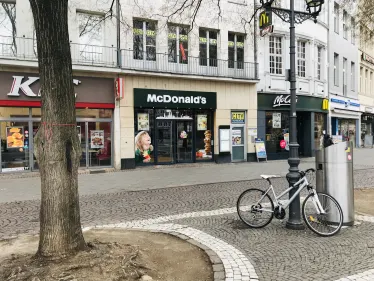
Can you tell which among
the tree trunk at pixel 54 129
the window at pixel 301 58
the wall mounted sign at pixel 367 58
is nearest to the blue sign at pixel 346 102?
the window at pixel 301 58

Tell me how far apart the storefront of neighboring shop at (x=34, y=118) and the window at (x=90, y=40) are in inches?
39.1

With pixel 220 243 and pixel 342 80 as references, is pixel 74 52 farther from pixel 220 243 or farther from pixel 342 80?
pixel 342 80

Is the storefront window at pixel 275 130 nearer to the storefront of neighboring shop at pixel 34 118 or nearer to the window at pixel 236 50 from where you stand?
the window at pixel 236 50

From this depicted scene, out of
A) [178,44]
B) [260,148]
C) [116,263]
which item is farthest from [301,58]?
[116,263]

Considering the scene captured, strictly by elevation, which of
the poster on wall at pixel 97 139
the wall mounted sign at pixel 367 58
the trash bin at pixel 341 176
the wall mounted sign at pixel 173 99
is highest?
the wall mounted sign at pixel 367 58

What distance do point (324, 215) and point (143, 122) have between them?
11767mm

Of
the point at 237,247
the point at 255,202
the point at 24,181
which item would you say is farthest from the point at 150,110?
the point at 237,247

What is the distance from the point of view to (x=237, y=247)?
5141mm

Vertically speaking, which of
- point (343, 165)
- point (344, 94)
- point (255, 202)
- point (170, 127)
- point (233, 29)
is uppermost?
point (233, 29)

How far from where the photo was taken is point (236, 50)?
19.0 metres

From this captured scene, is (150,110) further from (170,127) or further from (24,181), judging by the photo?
(24,181)

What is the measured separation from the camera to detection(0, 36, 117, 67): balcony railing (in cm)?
1361

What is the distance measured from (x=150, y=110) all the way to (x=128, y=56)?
2692 mm

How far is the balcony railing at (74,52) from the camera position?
1361 cm
